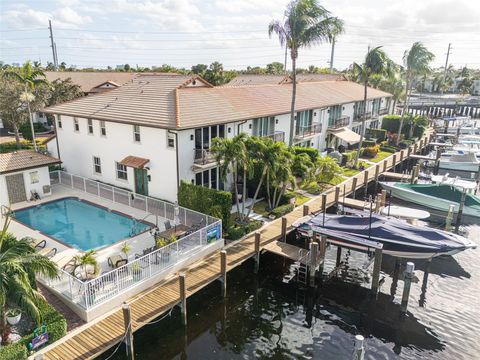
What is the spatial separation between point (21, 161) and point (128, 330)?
63.2 feet

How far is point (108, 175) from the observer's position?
98.0ft

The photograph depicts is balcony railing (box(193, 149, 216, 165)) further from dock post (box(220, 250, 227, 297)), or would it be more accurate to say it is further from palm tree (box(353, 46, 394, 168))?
palm tree (box(353, 46, 394, 168))

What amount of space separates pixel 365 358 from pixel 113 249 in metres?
14.2

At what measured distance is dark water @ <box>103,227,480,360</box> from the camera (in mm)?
15469

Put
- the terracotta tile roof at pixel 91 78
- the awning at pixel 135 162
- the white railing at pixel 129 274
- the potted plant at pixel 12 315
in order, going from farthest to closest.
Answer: the terracotta tile roof at pixel 91 78, the awning at pixel 135 162, the white railing at pixel 129 274, the potted plant at pixel 12 315

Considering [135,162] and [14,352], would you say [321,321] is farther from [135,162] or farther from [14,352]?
[135,162]

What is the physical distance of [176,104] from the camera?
26375mm

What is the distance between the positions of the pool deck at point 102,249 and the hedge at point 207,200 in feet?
7.83

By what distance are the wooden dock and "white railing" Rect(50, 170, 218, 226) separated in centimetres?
269

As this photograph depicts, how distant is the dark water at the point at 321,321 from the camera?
609 inches

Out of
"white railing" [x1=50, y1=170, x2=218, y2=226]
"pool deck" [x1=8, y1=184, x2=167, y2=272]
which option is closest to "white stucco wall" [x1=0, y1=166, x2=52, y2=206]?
"pool deck" [x1=8, y1=184, x2=167, y2=272]

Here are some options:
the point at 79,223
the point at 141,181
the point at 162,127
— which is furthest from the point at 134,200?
the point at 162,127

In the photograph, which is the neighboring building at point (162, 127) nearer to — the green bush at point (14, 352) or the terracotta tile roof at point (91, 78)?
the green bush at point (14, 352)

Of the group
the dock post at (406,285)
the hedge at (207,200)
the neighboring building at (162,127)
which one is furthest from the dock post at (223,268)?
the dock post at (406,285)
